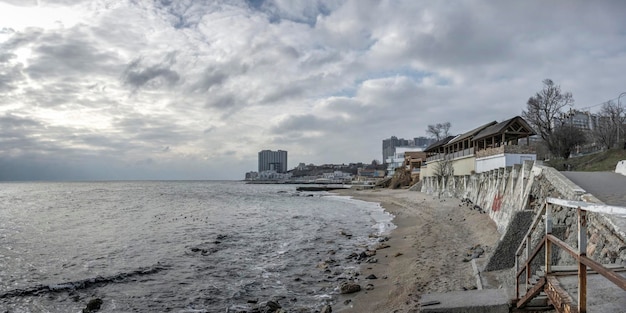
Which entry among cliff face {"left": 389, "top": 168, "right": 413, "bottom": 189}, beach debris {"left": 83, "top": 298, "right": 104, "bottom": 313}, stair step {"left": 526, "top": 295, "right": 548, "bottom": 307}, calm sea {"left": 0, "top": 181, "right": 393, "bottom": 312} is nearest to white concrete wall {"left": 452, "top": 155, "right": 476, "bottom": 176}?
calm sea {"left": 0, "top": 181, "right": 393, "bottom": 312}

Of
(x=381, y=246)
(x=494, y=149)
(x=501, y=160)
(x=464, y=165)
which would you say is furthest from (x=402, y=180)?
(x=381, y=246)

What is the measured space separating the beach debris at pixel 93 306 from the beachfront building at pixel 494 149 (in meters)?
22.7

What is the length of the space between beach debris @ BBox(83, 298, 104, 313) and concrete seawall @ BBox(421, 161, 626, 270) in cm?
1075

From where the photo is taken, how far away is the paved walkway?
10586 millimetres

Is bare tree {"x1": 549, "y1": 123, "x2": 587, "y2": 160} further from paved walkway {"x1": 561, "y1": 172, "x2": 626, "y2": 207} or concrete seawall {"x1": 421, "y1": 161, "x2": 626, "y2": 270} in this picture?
paved walkway {"x1": 561, "y1": 172, "x2": 626, "y2": 207}

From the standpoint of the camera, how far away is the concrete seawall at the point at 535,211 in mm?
6914

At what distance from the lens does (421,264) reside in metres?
13.8

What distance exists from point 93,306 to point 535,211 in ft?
40.4

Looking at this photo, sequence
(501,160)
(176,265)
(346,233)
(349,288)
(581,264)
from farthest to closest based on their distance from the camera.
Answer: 1. (501,160)
2. (346,233)
3. (176,265)
4. (349,288)
5. (581,264)

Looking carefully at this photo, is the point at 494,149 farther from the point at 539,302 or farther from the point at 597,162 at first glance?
the point at 539,302

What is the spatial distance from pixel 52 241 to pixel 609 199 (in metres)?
26.1

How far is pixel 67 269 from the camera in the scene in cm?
1556

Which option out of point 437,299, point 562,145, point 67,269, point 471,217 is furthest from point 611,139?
point 67,269

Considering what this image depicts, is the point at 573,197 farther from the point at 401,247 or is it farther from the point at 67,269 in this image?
the point at 67,269
